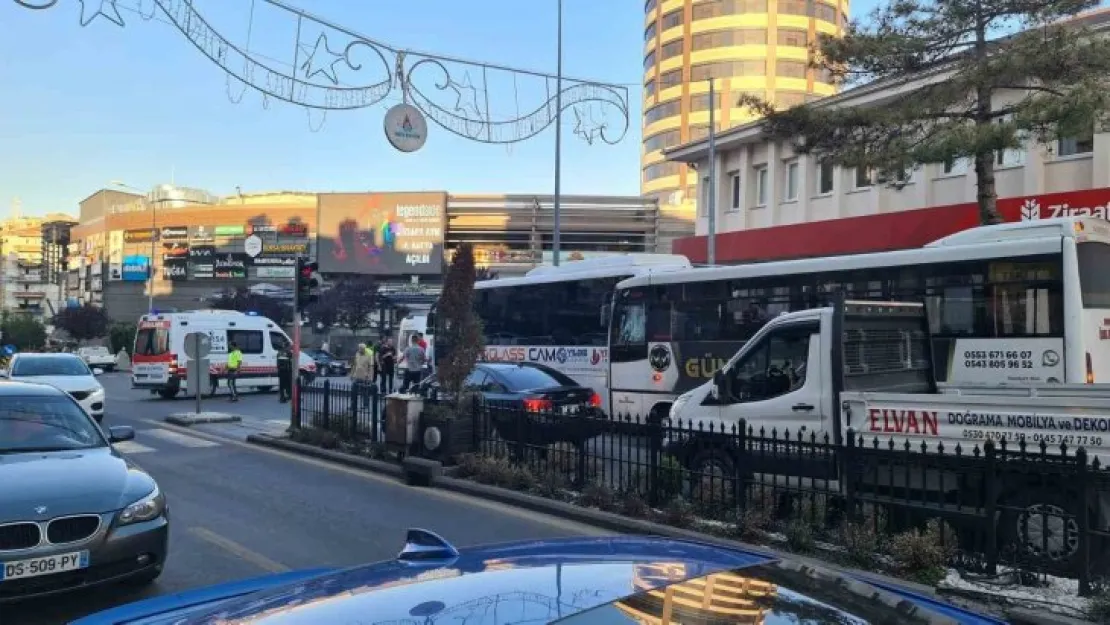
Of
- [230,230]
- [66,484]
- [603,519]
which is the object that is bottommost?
[603,519]

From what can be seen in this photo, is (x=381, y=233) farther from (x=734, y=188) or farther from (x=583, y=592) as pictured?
(x=583, y=592)

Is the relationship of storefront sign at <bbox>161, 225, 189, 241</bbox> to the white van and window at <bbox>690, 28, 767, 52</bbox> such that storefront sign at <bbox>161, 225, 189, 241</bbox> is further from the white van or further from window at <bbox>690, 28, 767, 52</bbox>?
the white van

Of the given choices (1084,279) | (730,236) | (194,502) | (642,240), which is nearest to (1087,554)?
(1084,279)

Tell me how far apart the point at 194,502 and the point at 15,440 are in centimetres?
321

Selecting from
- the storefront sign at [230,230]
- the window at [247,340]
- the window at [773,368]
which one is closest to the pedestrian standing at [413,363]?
the window at [247,340]

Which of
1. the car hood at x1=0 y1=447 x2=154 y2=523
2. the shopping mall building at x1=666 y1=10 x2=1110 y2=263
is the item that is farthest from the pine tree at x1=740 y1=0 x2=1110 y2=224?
the car hood at x1=0 y1=447 x2=154 y2=523

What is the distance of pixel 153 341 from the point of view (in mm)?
26938

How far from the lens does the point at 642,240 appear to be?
218ft

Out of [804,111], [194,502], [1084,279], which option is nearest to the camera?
[194,502]

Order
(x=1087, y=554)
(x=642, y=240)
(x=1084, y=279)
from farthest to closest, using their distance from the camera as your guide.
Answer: (x=642, y=240) < (x=1084, y=279) < (x=1087, y=554)

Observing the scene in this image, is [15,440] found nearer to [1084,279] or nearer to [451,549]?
[451,549]

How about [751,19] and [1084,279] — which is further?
[751,19]

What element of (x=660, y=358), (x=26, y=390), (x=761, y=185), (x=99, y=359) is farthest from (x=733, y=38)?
(x=26, y=390)

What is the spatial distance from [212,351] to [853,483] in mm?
23883
